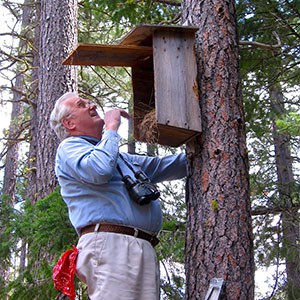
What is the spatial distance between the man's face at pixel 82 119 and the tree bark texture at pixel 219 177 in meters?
0.55

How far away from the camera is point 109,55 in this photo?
9.86 ft

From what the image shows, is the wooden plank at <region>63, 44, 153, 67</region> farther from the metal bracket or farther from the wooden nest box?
the metal bracket

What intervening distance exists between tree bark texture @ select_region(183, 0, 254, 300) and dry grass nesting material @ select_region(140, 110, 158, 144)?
208 mm

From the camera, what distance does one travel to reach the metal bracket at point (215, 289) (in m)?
2.43

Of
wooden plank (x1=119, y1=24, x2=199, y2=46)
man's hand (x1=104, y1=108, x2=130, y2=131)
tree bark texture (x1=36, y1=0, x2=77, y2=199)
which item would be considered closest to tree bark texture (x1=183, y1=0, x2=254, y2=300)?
wooden plank (x1=119, y1=24, x2=199, y2=46)

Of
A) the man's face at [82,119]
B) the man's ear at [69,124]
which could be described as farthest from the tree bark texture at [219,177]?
the man's ear at [69,124]

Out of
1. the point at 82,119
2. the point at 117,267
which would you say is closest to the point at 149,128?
the point at 82,119

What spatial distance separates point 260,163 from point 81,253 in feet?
22.4

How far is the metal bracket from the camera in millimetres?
2426

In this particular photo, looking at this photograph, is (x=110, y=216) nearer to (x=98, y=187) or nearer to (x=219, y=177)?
(x=98, y=187)

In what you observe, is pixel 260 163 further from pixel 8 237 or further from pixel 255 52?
pixel 8 237

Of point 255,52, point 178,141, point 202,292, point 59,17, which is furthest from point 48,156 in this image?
point 202,292

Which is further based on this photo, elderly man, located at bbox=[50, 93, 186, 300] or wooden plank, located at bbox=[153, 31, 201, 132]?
wooden plank, located at bbox=[153, 31, 201, 132]

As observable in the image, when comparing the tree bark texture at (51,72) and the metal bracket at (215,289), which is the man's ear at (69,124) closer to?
the metal bracket at (215,289)
